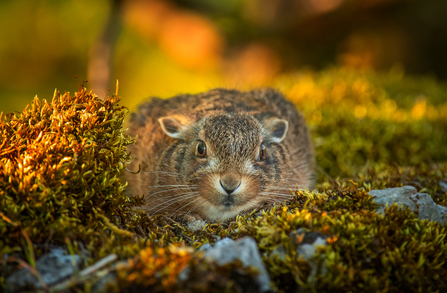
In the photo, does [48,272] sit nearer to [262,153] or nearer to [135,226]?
[135,226]

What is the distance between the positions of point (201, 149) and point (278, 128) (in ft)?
4.43

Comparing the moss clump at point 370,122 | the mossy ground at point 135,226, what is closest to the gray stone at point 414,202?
the mossy ground at point 135,226

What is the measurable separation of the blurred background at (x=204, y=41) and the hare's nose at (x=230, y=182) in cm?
653

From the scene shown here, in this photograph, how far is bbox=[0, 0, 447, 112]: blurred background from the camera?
11.8m

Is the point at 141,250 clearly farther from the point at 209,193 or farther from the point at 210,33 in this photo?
the point at 210,33

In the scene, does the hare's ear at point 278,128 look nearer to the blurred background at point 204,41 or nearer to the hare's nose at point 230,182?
the hare's nose at point 230,182

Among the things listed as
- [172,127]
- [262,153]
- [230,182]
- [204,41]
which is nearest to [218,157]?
[230,182]

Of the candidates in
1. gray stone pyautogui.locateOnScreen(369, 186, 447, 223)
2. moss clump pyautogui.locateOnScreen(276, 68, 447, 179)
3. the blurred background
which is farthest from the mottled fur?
the blurred background

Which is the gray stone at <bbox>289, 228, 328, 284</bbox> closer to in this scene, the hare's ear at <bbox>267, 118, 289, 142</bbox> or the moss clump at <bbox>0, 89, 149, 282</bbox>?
the moss clump at <bbox>0, 89, 149, 282</bbox>

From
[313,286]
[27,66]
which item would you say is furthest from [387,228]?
[27,66]

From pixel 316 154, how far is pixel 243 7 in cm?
756

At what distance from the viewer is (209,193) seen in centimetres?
457

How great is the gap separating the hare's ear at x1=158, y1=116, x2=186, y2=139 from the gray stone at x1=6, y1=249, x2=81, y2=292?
2676mm

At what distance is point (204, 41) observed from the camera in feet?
41.3
